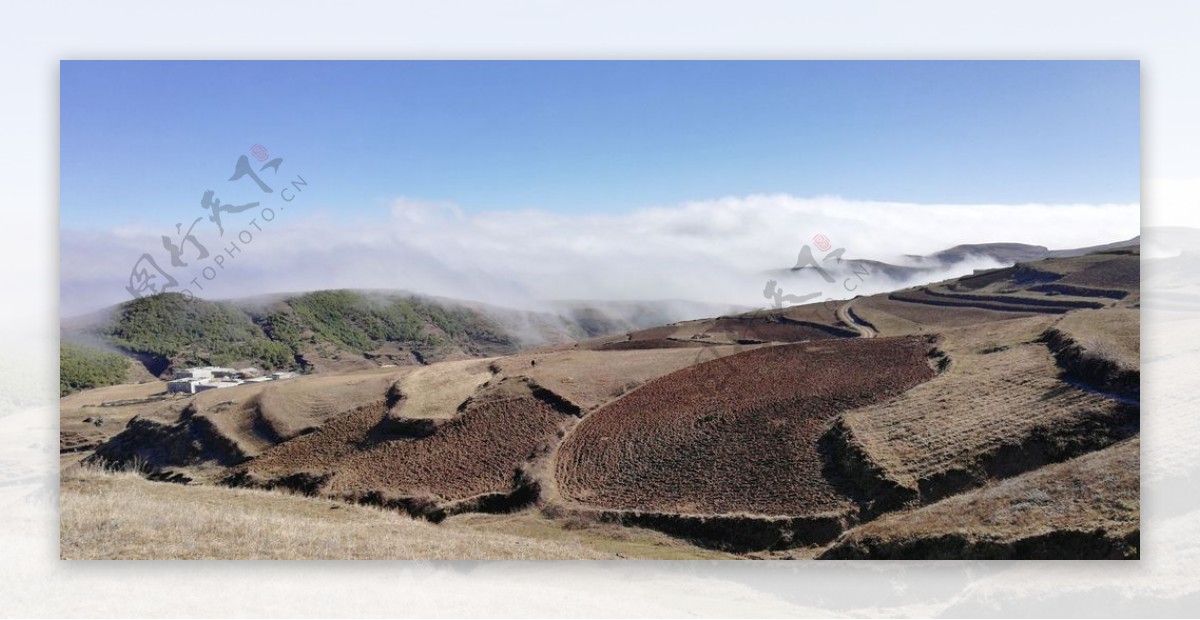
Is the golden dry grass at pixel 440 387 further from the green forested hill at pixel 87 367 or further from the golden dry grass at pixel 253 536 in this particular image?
the green forested hill at pixel 87 367

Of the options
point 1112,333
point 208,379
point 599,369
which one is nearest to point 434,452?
point 599,369

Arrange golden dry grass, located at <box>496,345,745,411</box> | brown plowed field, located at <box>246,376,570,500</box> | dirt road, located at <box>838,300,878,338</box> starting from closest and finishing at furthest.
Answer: brown plowed field, located at <box>246,376,570,500</box> → golden dry grass, located at <box>496,345,745,411</box> → dirt road, located at <box>838,300,878,338</box>

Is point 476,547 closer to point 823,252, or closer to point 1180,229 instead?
point 823,252

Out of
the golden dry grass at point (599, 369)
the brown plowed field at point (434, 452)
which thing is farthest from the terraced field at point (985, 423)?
the brown plowed field at point (434, 452)

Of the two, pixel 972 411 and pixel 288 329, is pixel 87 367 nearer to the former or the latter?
pixel 288 329

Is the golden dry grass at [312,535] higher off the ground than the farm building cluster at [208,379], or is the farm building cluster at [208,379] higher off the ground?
the farm building cluster at [208,379]

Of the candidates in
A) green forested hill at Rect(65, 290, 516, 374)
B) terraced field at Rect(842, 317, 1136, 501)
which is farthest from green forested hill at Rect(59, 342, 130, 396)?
terraced field at Rect(842, 317, 1136, 501)

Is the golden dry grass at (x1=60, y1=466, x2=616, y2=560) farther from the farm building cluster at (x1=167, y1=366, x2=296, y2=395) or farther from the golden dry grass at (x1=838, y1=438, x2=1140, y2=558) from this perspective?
the farm building cluster at (x1=167, y1=366, x2=296, y2=395)
